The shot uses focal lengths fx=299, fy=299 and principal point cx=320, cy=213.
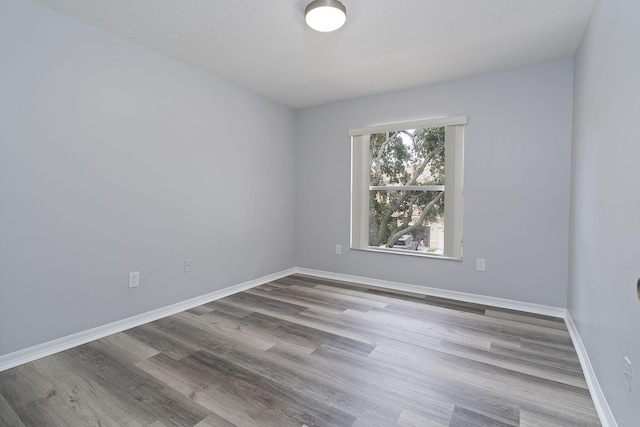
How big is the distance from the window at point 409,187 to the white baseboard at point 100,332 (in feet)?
6.08

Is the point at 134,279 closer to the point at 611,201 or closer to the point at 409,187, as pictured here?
the point at 409,187

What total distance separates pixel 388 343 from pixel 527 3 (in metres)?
2.48

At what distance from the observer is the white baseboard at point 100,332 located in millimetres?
1910

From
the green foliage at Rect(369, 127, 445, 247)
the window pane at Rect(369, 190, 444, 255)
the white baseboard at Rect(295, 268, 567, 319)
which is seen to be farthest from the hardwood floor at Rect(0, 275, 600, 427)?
the green foliage at Rect(369, 127, 445, 247)

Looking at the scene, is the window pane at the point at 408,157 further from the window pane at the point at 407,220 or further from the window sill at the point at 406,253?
the window sill at the point at 406,253

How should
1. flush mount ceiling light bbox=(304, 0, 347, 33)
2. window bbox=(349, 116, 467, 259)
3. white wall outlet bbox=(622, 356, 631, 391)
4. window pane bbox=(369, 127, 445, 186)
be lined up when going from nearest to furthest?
white wall outlet bbox=(622, 356, 631, 391), flush mount ceiling light bbox=(304, 0, 347, 33), window bbox=(349, 116, 467, 259), window pane bbox=(369, 127, 445, 186)

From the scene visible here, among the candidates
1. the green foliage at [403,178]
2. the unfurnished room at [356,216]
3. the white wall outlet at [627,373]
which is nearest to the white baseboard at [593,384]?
the unfurnished room at [356,216]

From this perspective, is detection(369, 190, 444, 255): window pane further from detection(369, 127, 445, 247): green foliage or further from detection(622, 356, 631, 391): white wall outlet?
detection(622, 356, 631, 391): white wall outlet

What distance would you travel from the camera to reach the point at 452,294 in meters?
3.23

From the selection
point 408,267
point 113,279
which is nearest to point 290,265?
point 408,267

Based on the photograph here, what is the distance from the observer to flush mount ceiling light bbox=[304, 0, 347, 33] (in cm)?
186

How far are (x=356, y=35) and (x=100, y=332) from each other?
302 centimetres

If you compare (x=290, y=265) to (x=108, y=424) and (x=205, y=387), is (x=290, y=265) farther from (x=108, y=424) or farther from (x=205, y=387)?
(x=108, y=424)

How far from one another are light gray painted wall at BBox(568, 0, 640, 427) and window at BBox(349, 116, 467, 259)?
112cm
